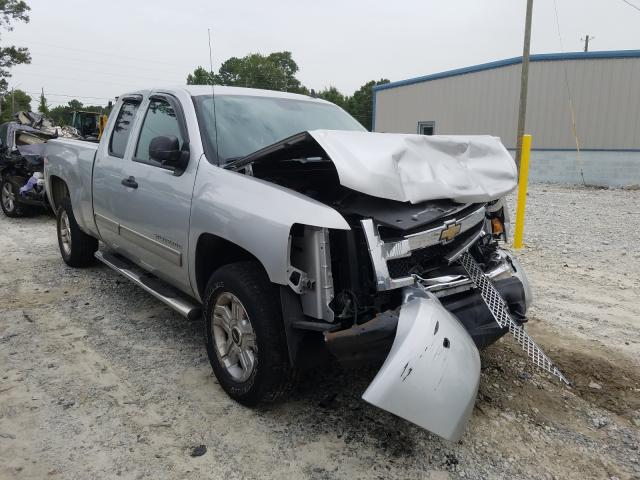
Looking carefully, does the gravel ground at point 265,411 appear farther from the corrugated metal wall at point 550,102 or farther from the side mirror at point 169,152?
the corrugated metal wall at point 550,102

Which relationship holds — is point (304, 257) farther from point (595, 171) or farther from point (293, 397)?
point (595, 171)

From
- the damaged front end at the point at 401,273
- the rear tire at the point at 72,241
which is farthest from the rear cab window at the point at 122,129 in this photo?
the damaged front end at the point at 401,273

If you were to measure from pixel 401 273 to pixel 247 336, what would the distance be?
0.95 metres

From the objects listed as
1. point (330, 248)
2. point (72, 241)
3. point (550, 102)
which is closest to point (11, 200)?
point (72, 241)

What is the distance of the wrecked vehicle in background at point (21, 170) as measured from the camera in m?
9.10

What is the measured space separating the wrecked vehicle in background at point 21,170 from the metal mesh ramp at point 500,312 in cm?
824

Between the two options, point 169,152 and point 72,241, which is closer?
point 169,152

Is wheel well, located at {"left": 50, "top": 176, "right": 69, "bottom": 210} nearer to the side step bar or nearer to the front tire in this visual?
the side step bar

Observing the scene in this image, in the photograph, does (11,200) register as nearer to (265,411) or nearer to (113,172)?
(113,172)

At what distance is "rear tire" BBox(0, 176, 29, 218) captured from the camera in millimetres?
9516

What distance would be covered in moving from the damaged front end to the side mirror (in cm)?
50

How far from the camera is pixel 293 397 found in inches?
126

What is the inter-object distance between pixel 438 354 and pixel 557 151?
1827 cm

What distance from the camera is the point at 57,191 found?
6160mm
